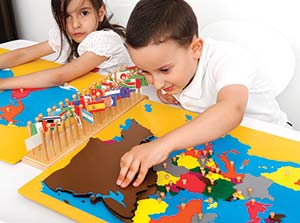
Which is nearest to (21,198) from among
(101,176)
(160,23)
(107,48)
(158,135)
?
(101,176)

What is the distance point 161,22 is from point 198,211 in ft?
1.34

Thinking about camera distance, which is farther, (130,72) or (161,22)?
(130,72)

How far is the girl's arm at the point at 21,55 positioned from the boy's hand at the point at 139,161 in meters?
0.73

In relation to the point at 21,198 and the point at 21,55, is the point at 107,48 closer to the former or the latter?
the point at 21,55

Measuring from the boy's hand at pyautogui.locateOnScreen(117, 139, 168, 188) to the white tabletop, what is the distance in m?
0.12

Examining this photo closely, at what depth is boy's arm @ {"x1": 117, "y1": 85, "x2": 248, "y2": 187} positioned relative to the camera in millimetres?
677

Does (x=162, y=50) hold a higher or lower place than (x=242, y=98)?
higher

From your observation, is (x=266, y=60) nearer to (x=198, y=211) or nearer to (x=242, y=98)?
(x=242, y=98)

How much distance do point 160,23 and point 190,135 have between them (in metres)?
0.25

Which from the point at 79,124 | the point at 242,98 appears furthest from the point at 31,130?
the point at 242,98

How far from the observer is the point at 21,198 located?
66 cm

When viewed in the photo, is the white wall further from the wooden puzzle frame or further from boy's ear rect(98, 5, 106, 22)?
the wooden puzzle frame

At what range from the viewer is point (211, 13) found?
1454mm

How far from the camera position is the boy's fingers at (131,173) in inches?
25.9
